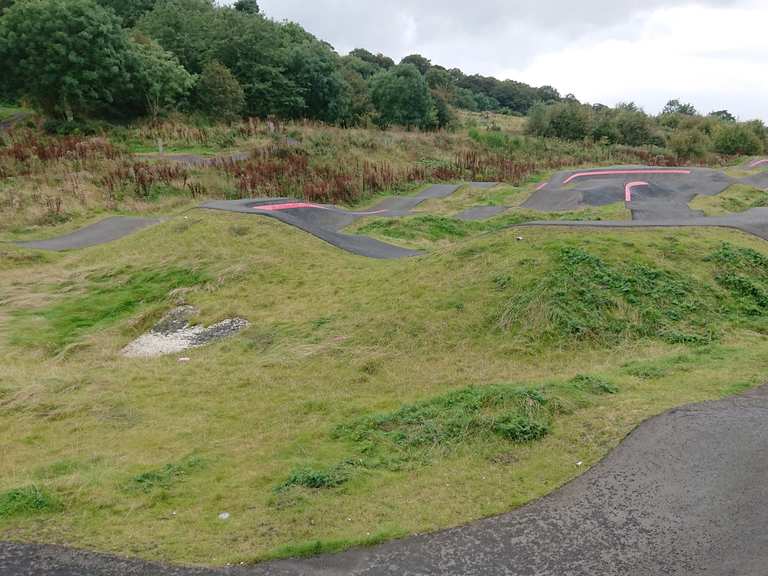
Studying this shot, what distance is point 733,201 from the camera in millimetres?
20641

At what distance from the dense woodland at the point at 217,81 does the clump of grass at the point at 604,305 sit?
2745 cm

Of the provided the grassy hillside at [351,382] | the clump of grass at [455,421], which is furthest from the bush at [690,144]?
the clump of grass at [455,421]

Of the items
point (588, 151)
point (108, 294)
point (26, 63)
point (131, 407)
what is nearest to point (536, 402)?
point (131, 407)

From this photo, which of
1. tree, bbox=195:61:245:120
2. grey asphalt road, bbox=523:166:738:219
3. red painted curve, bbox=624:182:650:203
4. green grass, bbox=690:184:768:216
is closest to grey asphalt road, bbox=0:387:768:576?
grey asphalt road, bbox=523:166:738:219

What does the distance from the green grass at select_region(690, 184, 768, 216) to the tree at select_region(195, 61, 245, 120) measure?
26185 millimetres

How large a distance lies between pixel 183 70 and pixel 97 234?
19.6m

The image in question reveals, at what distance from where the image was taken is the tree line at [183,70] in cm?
2861

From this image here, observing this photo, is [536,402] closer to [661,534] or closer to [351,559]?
[661,534]

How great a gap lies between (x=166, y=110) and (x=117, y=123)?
3.12 m

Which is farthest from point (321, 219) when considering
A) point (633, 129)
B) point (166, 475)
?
point (633, 129)

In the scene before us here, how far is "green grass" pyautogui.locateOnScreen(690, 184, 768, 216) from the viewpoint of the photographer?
1955cm

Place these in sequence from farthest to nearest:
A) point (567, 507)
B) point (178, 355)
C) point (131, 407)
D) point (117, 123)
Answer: point (117, 123), point (178, 355), point (131, 407), point (567, 507)

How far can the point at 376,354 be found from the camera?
→ 8828 millimetres

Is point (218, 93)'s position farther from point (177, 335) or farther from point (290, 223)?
point (177, 335)
